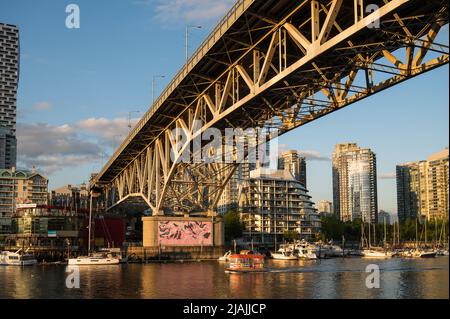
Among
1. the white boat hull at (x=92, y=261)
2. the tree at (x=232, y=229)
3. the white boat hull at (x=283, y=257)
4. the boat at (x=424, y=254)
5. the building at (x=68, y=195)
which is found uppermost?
the building at (x=68, y=195)

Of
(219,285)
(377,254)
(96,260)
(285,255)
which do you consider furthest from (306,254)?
(219,285)

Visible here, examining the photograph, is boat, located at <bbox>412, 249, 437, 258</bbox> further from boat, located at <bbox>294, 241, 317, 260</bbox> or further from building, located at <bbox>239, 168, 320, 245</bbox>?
building, located at <bbox>239, 168, 320, 245</bbox>

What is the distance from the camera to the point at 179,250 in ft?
250

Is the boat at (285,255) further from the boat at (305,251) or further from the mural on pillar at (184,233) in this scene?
the mural on pillar at (184,233)

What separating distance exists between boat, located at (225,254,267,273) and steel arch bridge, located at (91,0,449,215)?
40.2 feet

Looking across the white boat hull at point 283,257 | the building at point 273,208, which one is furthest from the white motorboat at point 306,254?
the building at point 273,208

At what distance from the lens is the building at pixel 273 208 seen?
131 metres

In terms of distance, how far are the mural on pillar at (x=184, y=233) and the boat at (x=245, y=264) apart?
64.3 feet

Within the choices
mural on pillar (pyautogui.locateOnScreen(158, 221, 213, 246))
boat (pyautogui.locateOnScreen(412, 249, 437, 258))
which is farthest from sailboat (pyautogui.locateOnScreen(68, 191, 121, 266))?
boat (pyautogui.locateOnScreen(412, 249, 437, 258))

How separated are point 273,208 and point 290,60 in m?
92.3

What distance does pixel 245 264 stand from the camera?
5619cm

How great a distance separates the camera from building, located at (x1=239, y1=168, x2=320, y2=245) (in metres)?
131

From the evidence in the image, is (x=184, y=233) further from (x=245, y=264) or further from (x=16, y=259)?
(x=16, y=259)
